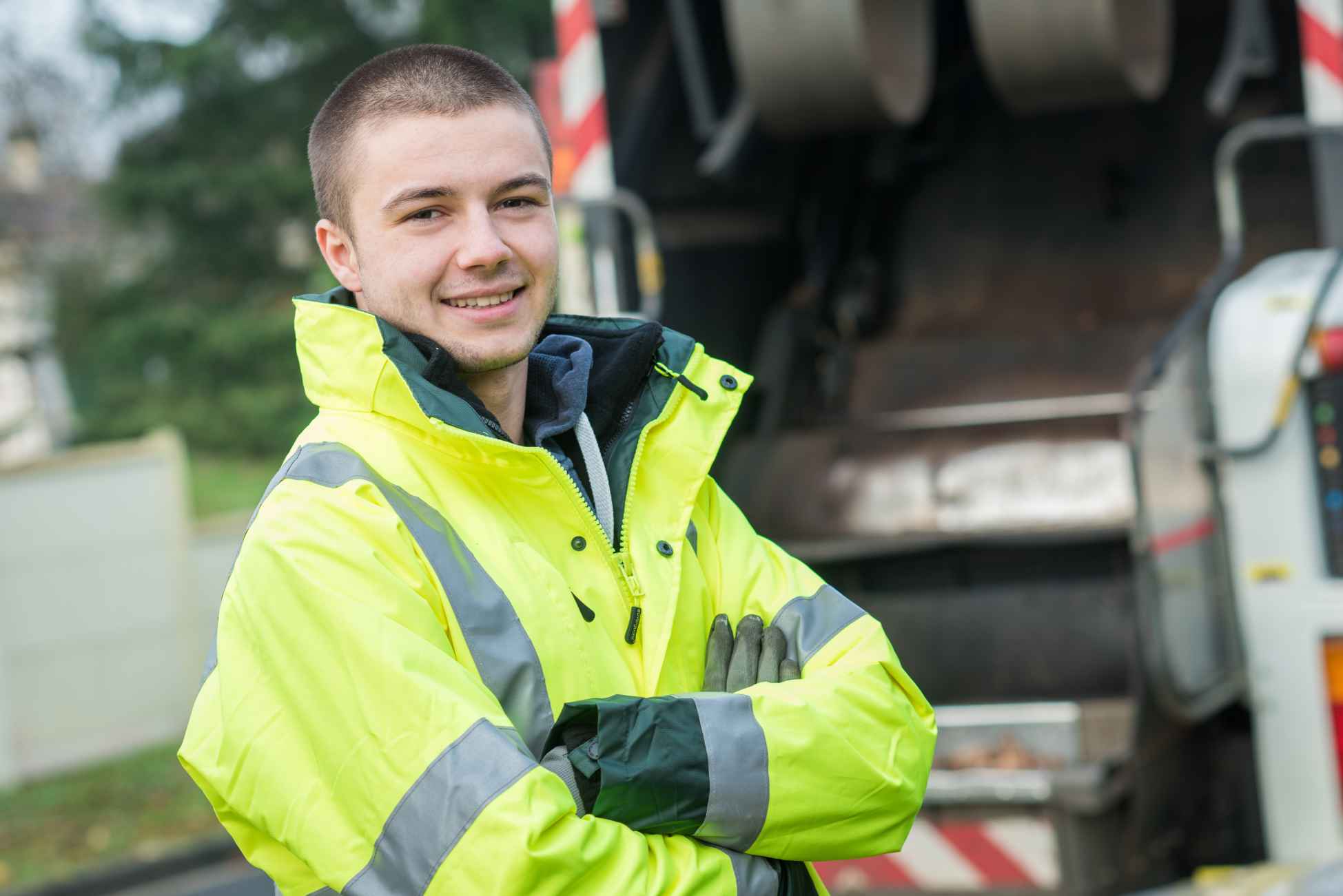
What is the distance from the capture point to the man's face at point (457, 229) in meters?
1.50

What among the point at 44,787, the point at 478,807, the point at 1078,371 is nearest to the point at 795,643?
the point at 478,807

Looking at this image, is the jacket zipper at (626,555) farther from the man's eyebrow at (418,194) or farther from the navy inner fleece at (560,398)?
the man's eyebrow at (418,194)

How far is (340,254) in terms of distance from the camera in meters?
1.58

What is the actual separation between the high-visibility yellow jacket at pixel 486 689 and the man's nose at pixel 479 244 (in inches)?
3.5

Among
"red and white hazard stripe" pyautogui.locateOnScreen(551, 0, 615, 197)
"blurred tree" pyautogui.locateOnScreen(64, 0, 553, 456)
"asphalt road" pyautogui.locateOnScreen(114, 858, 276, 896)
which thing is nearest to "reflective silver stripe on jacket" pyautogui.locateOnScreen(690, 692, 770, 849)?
"red and white hazard stripe" pyautogui.locateOnScreen(551, 0, 615, 197)

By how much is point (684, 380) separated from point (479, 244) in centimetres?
29

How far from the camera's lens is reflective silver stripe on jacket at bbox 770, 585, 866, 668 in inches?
66.2

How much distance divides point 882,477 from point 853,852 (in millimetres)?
2605

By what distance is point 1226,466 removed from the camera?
3281 mm

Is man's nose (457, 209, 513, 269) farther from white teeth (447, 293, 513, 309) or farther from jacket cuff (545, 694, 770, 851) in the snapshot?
jacket cuff (545, 694, 770, 851)

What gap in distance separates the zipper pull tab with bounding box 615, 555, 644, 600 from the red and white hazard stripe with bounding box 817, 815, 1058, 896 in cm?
178

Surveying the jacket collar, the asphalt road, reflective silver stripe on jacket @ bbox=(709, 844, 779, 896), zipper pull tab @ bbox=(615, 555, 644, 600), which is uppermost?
the jacket collar

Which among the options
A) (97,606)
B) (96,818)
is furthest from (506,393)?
(97,606)

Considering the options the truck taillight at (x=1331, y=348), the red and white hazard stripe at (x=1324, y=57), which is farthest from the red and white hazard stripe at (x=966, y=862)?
the red and white hazard stripe at (x=1324, y=57)
